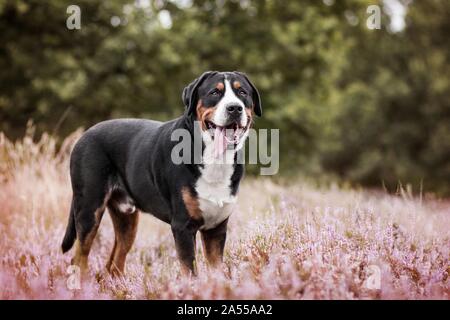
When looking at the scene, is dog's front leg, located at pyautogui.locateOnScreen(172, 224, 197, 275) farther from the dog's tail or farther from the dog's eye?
the dog's tail

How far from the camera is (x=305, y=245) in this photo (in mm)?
4156

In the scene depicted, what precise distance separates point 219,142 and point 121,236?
158 cm

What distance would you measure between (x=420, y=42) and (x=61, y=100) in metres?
17.9

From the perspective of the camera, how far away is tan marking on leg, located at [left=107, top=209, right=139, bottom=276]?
210 inches

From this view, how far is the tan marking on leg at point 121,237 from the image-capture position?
17.5 ft

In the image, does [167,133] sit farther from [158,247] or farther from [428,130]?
[428,130]

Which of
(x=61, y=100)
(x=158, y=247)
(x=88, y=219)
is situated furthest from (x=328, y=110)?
(x=88, y=219)

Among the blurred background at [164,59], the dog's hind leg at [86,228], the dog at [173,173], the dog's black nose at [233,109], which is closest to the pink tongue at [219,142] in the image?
the dog at [173,173]

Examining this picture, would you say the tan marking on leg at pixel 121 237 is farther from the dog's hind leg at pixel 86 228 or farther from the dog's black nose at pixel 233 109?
the dog's black nose at pixel 233 109

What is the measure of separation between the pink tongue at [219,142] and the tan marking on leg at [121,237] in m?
1.42

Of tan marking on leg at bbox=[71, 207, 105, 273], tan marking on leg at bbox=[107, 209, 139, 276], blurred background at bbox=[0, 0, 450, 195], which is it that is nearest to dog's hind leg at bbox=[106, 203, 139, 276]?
tan marking on leg at bbox=[107, 209, 139, 276]

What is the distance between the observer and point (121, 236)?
212 inches

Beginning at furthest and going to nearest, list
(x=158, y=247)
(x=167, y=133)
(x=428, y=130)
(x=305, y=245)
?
1. (x=428, y=130)
2. (x=158, y=247)
3. (x=167, y=133)
4. (x=305, y=245)

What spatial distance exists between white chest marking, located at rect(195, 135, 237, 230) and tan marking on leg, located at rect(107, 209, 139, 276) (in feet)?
3.72
